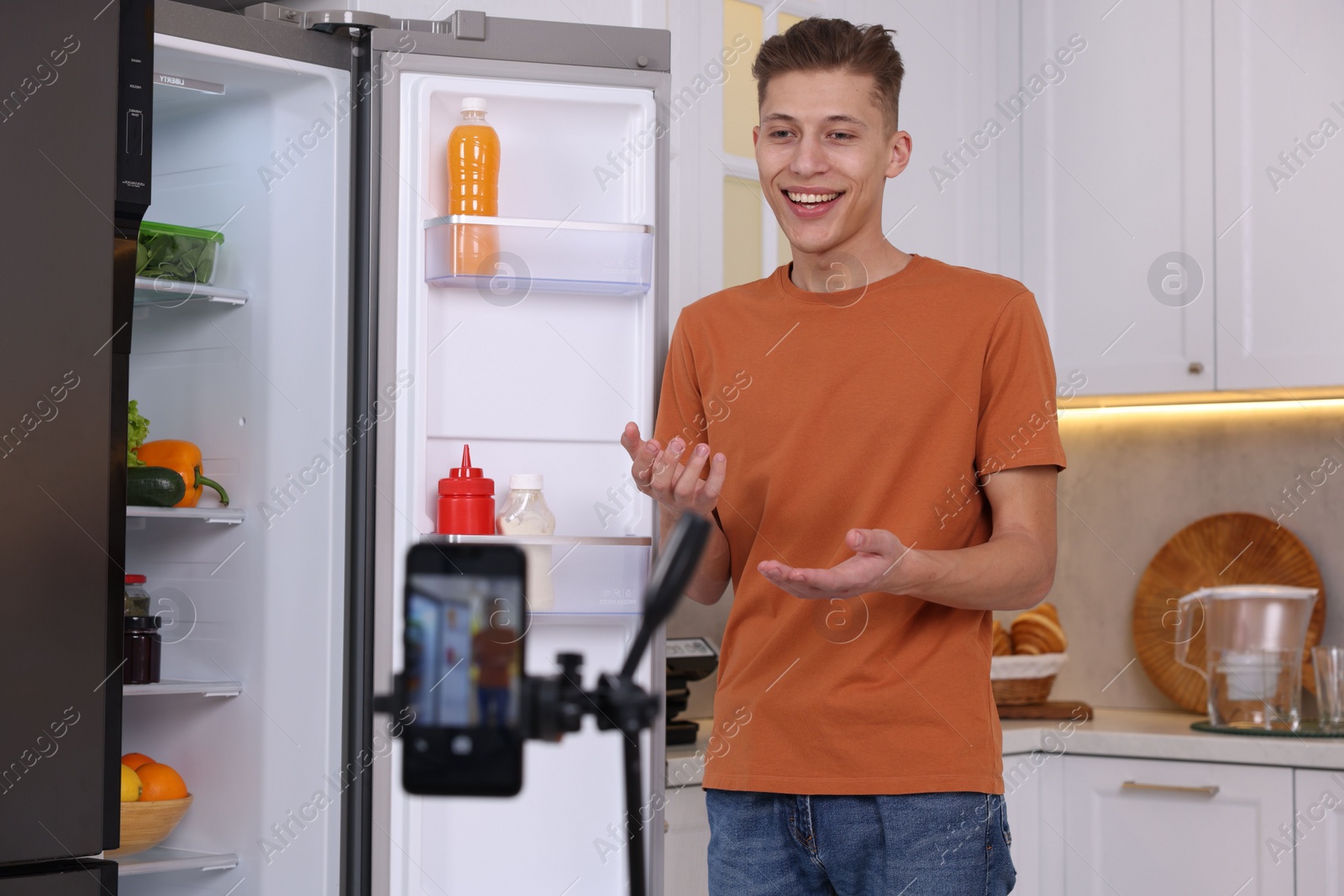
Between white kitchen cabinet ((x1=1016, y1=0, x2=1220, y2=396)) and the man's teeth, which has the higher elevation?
white kitchen cabinet ((x1=1016, y1=0, x2=1220, y2=396))

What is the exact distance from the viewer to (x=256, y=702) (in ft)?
6.56

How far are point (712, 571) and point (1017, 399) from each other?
345 millimetres

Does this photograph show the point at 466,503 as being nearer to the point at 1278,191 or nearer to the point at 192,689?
the point at 192,689

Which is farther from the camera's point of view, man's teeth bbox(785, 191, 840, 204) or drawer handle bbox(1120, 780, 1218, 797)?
drawer handle bbox(1120, 780, 1218, 797)

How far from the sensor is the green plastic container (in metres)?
1.92

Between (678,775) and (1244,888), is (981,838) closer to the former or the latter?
(678,775)

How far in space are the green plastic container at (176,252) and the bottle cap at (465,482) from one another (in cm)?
48

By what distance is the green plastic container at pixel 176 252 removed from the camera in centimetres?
192

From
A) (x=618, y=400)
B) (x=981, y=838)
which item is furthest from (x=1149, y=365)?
(x=981, y=838)

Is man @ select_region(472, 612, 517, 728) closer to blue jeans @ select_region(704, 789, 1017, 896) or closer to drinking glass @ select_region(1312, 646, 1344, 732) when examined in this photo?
blue jeans @ select_region(704, 789, 1017, 896)

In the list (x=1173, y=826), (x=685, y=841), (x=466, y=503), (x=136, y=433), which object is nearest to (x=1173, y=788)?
(x=1173, y=826)

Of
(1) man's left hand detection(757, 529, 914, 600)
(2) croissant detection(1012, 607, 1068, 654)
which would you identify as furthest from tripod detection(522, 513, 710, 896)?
(2) croissant detection(1012, 607, 1068, 654)

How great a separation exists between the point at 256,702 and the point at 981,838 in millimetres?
1196

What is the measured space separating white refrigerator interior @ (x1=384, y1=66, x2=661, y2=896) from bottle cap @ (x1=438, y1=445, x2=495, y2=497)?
0.04 m
